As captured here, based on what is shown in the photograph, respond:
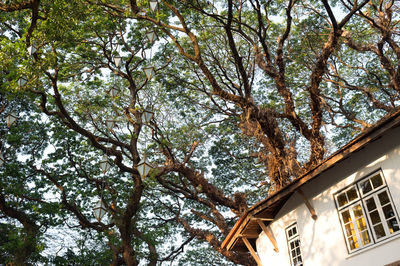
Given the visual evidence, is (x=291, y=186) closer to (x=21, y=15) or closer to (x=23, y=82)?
(x=23, y=82)

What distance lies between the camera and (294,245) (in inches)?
432

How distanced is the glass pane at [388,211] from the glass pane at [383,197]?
0.36 feet

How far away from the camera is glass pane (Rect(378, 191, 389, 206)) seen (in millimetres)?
8312

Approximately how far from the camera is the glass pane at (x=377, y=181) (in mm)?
8551

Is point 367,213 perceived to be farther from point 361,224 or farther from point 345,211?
point 345,211

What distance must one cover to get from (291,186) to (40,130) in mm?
12082

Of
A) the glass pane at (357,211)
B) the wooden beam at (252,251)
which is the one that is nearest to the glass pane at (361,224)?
the glass pane at (357,211)

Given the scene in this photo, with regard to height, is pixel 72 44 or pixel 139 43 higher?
pixel 139 43

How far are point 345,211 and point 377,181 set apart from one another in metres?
1.17

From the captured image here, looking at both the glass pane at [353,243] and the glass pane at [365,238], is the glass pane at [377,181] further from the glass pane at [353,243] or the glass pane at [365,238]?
the glass pane at [353,243]

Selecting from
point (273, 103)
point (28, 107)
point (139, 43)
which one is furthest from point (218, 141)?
point (28, 107)

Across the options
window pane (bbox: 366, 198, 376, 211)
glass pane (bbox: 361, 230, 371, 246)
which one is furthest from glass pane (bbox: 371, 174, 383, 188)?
glass pane (bbox: 361, 230, 371, 246)

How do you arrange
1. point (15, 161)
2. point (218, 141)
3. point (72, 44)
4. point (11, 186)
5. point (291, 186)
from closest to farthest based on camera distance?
point (291, 186) < point (72, 44) < point (11, 186) < point (15, 161) < point (218, 141)

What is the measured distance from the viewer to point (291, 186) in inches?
401
